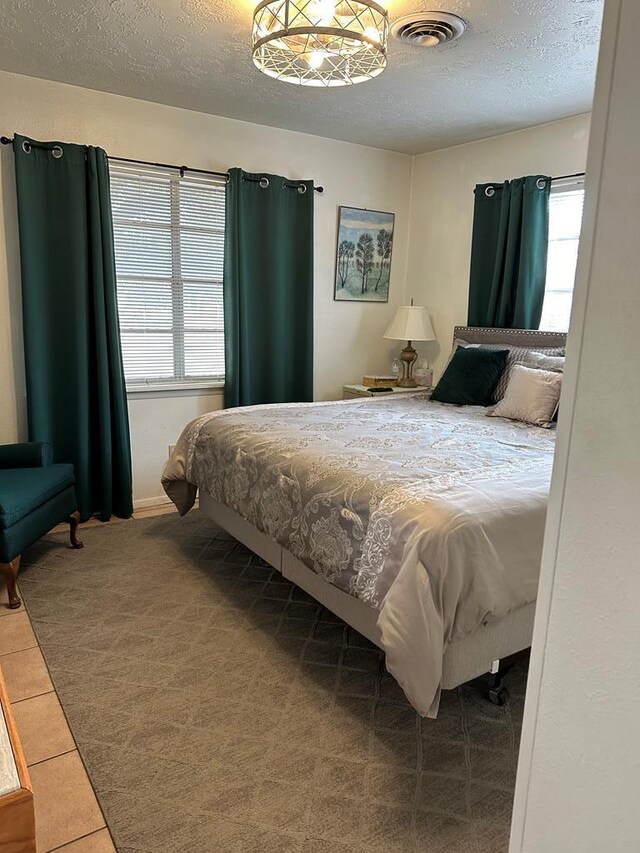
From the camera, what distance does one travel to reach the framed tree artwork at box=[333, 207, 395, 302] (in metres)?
4.52

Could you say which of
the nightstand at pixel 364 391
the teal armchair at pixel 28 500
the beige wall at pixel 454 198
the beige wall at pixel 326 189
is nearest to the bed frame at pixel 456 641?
the teal armchair at pixel 28 500

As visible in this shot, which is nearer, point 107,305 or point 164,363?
point 107,305

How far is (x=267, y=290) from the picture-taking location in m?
4.09

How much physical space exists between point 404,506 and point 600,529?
44.9 inches

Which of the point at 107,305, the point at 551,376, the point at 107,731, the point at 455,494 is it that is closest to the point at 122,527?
the point at 107,305

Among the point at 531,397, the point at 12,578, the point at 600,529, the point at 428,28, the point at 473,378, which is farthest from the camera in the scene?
the point at 473,378

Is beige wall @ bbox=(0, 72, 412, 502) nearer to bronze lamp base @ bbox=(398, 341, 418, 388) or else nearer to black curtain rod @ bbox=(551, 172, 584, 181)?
bronze lamp base @ bbox=(398, 341, 418, 388)

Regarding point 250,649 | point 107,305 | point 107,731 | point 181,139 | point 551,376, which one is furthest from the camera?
point 181,139

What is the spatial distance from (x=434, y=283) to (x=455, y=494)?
3.13m

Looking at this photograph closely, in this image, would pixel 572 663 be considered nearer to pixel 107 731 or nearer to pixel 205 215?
pixel 107 731

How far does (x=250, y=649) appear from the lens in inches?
94.4

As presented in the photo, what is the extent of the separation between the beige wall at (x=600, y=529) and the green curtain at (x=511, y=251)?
131 inches

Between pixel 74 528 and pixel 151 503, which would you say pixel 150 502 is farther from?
pixel 74 528

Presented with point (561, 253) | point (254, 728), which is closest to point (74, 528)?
point (254, 728)
